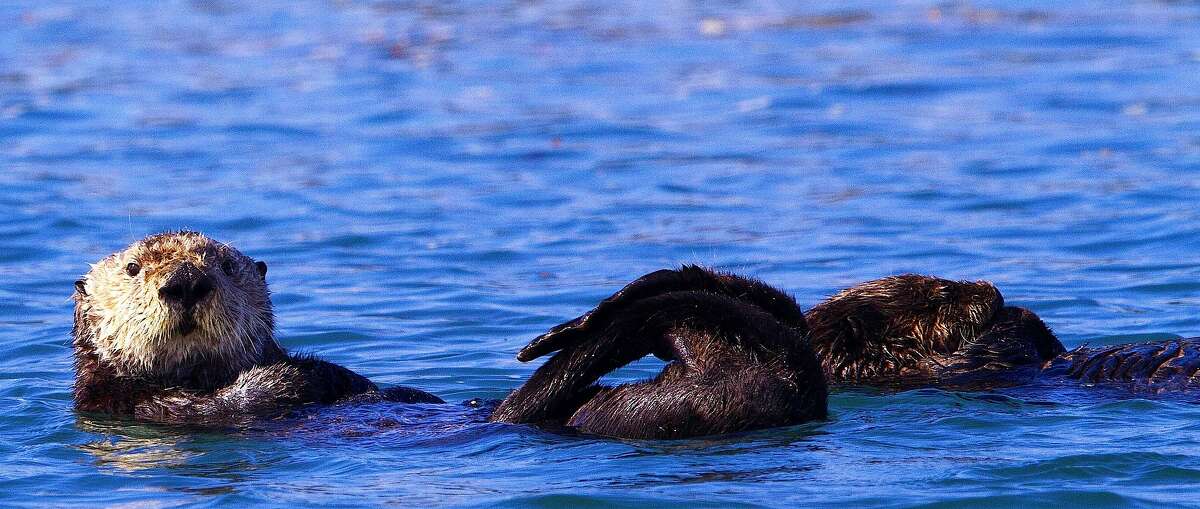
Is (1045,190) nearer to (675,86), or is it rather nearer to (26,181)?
(675,86)

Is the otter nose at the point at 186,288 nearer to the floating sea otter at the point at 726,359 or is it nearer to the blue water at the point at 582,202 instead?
the blue water at the point at 582,202

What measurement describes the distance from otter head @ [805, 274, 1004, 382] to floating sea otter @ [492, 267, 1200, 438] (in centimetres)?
1

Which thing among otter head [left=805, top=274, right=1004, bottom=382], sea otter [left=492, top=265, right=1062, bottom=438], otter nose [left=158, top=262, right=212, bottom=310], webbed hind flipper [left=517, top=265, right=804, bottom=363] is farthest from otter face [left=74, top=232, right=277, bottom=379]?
otter head [left=805, top=274, right=1004, bottom=382]

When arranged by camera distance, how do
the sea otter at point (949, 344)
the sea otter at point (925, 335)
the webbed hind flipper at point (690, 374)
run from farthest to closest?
the sea otter at point (925, 335) < the sea otter at point (949, 344) < the webbed hind flipper at point (690, 374)

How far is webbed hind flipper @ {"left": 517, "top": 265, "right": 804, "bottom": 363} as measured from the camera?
5.08 meters

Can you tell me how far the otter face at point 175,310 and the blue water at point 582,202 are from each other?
0.29 m

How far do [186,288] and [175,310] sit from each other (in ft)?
0.32

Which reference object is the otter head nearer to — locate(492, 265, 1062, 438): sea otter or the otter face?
locate(492, 265, 1062, 438): sea otter

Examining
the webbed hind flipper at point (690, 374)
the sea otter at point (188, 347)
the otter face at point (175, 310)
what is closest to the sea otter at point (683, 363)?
the webbed hind flipper at point (690, 374)

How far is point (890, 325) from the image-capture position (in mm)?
6109

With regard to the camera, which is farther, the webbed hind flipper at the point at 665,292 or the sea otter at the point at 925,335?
the sea otter at the point at 925,335

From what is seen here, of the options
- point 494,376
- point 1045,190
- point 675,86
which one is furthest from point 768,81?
point 494,376

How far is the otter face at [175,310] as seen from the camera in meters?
5.48

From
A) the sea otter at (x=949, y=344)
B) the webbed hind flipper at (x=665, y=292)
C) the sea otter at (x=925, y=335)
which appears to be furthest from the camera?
the sea otter at (x=925, y=335)
